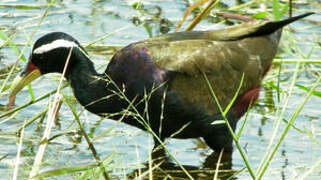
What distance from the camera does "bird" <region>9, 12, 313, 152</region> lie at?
497 cm

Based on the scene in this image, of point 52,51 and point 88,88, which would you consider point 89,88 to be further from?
point 52,51

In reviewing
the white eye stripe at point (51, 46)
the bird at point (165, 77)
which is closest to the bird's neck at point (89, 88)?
the bird at point (165, 77)

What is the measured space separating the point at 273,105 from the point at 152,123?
5.54 ft

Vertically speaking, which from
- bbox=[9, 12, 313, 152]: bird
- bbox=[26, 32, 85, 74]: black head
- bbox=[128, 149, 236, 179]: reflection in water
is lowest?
bbox=[128, 149, 236, 179]: reflection in water

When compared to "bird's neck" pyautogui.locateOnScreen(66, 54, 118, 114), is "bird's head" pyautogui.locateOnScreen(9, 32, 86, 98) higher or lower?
higher

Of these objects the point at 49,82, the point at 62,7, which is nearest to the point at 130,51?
the point at 49,82

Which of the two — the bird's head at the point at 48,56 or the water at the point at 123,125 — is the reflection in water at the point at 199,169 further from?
the bird's head at the point at 48,56

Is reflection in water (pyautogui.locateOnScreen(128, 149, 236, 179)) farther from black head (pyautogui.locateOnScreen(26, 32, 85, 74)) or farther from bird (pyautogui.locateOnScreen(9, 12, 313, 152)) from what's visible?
black head (pyautogui.locateOnScreen(26, 32, 85, 74))

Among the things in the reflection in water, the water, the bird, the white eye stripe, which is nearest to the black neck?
the bird

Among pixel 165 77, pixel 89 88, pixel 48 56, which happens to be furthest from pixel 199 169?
pixel 48 56

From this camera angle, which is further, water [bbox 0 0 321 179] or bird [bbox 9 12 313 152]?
water [bbox 0 0 321 179]

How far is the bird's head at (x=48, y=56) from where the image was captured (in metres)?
4.95

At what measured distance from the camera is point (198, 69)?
5.20 metres

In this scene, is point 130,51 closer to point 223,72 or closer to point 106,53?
point 223,72
